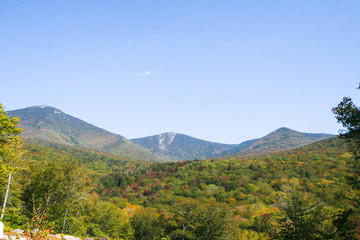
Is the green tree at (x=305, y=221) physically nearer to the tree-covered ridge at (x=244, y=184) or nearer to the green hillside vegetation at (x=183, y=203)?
the green hillside vegetation at (x=183, y=203)

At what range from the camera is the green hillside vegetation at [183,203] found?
1694 centimetres

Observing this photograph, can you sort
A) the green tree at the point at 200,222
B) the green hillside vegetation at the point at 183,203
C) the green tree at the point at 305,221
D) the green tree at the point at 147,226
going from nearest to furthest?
the green tree at the point at 305,221 < the green hillside vegetation at the point at 183,203 < the green tree at the point at 200,222 < the green tree at the point at 147,226

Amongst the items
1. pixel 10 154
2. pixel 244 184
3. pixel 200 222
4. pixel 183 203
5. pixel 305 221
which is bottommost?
pixel 244 184

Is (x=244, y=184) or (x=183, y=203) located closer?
(x=183, y=203)

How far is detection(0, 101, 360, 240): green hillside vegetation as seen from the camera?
16938 mm

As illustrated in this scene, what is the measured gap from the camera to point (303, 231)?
1602 centimetres

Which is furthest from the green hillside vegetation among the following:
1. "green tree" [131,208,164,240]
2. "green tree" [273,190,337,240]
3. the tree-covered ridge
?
the tree-covered ridge

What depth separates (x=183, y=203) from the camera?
40531mm


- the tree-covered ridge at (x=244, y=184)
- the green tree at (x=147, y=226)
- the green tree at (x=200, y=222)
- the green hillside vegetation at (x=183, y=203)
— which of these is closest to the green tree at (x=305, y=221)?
the green hillside vegetation at (x=183, y=203)

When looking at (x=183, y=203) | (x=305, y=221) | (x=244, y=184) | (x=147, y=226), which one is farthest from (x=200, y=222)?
(x=244, y=184)

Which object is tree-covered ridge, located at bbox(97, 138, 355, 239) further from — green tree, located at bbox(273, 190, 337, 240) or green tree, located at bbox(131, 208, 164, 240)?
green tree, located at bbox(273, 190, 337, 240)

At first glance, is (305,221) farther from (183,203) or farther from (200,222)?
(183,203)

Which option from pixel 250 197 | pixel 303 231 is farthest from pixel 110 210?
pixel 250 197

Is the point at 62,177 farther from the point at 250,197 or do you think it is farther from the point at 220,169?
the point at 220,169
